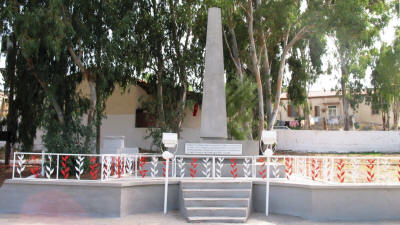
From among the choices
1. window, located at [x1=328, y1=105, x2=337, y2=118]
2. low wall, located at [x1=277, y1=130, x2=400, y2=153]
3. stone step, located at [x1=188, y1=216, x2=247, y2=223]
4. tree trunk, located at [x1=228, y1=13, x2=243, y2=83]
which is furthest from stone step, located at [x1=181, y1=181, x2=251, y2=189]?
window, located at [x1=328, y1=105, x2=337, y2=118]

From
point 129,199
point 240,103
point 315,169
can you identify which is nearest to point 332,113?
point 240,103

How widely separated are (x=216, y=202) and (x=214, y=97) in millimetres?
3472

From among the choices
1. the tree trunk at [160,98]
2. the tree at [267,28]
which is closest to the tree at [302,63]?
the tree at [267,28]

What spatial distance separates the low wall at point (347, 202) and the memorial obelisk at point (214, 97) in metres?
3.14

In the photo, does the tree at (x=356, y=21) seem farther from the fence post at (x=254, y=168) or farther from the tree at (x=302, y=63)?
the fence post at (x=254, y=168)

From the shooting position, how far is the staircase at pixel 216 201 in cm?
752

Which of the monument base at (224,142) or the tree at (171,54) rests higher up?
the tree at (171,54)

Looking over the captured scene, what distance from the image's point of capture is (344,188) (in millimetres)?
7773

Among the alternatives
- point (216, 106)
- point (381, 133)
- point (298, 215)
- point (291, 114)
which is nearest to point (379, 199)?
point (298, 215)

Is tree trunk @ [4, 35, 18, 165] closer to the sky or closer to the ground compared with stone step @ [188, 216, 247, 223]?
closer to the sky

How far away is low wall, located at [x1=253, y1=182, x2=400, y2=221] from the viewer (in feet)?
25.4

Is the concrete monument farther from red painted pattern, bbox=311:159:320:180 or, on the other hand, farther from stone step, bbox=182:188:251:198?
red painted pattern, bbox=311:159:320:180

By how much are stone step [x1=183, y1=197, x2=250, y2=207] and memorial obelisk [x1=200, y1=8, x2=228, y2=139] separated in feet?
9.19

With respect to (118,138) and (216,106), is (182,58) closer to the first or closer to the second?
(118,138)
